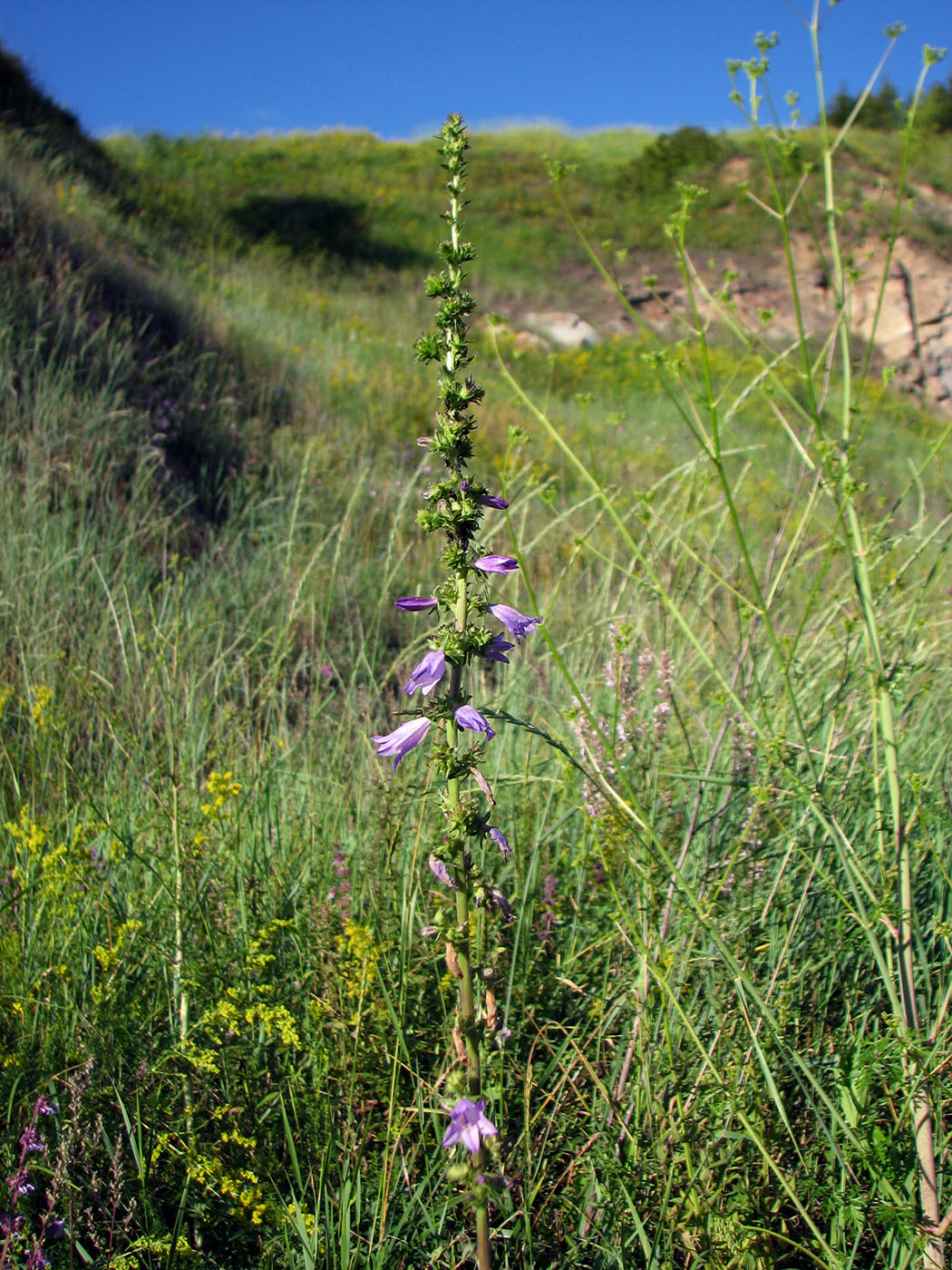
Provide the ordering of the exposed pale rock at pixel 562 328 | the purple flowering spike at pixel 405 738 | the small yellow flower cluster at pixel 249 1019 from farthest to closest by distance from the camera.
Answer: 1. the exposed pale rock at pixel 562 328
2. the small yellow flower cluster at pixel 249 1019
3. the purple flowering spike at pixel 405 738

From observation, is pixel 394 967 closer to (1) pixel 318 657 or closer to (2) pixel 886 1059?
(2) pixel 886 1059

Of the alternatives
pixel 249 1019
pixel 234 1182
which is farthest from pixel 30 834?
pixel 234 1182

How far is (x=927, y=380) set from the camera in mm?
17234

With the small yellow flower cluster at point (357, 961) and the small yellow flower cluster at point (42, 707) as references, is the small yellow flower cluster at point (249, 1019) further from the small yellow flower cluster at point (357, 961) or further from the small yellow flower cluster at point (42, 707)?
the small yellow flower cluster at point (42, 707)

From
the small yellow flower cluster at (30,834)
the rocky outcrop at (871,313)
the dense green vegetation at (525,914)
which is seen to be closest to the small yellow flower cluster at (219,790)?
the dense green vegetation at (525,914)

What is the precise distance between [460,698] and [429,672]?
6cm

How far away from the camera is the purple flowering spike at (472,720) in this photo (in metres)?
0.95

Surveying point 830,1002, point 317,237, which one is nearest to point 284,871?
point 830,1002

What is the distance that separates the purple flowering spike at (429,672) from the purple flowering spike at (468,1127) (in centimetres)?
50

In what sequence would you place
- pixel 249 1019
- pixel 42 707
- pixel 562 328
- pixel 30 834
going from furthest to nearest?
pixel 562 328 → pixel 42 707 → pixel 30 834 → pixel 249 1019

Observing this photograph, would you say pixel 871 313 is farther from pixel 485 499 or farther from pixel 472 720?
pixel 472 720

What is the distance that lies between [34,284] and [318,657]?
4.21m

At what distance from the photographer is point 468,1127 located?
95 centimetres

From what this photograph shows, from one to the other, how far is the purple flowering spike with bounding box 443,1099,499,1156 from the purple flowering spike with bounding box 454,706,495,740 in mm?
438
